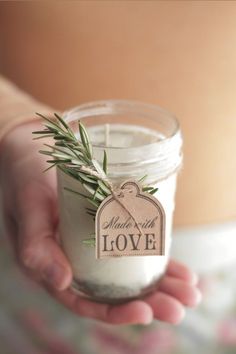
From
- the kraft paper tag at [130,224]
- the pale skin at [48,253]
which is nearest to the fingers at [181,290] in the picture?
the pale skin at [48,253]

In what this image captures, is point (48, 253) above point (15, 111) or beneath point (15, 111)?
beneath

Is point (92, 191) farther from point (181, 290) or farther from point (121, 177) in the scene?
point (181, 290)

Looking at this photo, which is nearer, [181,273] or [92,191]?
[92,191]

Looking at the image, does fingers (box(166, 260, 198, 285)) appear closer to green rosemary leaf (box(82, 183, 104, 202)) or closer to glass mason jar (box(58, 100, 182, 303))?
glass mason jar (box(58, 100, 182, 303))

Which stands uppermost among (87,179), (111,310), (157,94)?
(157,94)

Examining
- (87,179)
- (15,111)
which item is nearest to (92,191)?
(87,179)

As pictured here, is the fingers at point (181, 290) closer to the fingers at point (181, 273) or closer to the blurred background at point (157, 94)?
the fingers at point (181, 273)

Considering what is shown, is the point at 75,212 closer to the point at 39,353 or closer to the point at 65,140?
the point at 65,140
